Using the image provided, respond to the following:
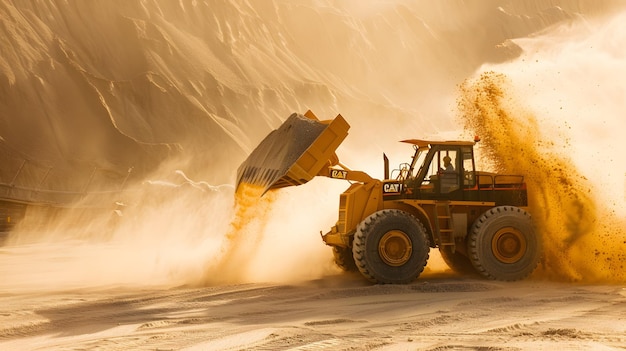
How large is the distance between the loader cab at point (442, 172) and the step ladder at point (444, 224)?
6.4 inches

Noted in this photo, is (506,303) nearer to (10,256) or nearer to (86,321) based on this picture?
(86,321)

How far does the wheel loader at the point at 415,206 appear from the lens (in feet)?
43.2

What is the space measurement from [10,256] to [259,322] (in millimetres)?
12875

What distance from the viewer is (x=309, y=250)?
51.8 ft

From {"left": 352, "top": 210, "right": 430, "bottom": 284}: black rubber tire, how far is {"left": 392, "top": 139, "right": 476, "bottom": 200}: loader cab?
87 cm

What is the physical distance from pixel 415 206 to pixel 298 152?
2144 millimetres

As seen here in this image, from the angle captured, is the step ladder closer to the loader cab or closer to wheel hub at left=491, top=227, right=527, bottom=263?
the loader cab

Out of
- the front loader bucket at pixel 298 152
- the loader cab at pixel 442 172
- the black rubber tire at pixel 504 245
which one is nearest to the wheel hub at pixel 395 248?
the loader cab at pixel 442 172

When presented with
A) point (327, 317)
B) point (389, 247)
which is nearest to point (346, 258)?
point (389, 247)

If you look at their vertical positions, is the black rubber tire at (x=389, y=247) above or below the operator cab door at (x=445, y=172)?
below

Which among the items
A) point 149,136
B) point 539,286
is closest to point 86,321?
point 539,286

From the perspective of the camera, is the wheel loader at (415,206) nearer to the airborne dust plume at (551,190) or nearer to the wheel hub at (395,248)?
the wheel hub at (395,248)

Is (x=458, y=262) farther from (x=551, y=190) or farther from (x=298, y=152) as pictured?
(x=298, y=152)

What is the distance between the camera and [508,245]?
13750 mm
